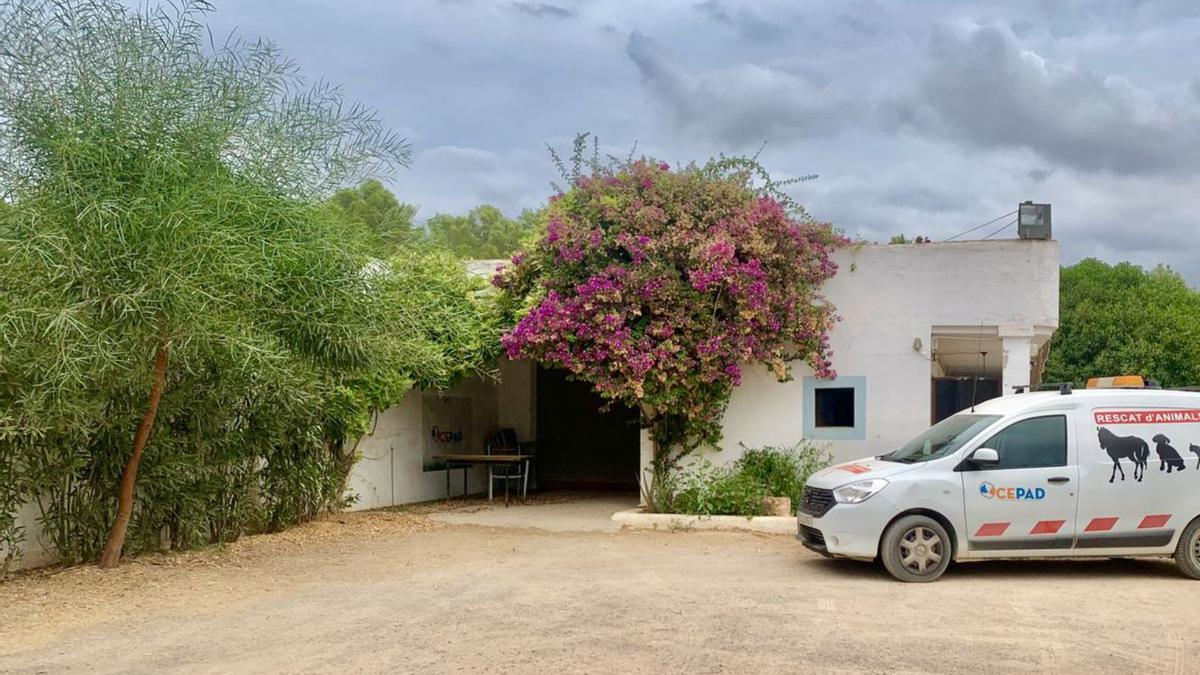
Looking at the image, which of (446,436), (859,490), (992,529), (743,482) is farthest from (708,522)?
(446,436)

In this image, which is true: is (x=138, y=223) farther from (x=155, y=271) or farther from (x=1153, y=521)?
(x=1153, y=521)

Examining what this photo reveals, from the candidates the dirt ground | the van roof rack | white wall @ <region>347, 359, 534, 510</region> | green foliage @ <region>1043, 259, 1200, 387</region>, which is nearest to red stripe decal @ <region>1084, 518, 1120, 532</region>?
the dirt ground

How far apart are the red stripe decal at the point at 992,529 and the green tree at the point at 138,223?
6.30 meters

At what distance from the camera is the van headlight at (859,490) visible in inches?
386

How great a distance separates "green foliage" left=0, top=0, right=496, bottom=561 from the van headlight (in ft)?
15.2

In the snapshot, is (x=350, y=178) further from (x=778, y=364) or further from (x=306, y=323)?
(x=778, y=364)

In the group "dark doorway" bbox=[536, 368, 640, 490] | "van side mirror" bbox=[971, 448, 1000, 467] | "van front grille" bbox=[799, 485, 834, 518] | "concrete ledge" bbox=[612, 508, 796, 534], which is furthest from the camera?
"dark doorway" bbox=[536, 368, 640, 490]

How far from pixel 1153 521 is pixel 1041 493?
1148 mm

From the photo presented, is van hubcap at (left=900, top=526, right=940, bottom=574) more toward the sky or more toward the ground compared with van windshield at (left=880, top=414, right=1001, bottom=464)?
more toward the ground

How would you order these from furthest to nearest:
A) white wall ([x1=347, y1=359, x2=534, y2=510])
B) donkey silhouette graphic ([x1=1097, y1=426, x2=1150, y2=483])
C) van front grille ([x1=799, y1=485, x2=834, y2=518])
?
white wall ([x1=347, y1=359, x2=534, y2=510])
van front grille ([x1=799, y1=485, x2=834, y2=518])
donkey silhouette graphic ([x1=1097, y1=426, x2=1150, y2=483])

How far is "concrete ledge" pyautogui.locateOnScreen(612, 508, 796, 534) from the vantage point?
1322cm

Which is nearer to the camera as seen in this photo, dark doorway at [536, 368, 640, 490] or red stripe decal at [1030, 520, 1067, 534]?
red stripe decal at [1030, 520, 1067, 534]

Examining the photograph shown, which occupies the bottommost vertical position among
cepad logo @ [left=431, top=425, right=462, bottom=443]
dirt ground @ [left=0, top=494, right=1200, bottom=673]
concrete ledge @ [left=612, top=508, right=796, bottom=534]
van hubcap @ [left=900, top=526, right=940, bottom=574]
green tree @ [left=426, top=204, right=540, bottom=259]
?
dirt ground @ [left=0, top=494, right=1200, bottom=673]

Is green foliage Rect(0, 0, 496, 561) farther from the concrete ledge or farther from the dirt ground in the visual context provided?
the concrete ledge
